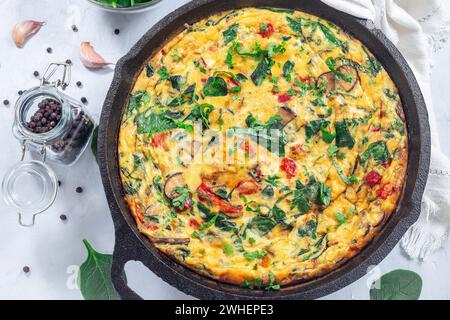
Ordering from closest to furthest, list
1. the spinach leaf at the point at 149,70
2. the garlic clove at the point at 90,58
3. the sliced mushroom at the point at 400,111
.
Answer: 1. the sliced mushroom at the point at 400,111
2. the spinach leaf at the point at 149,70
3. the garlic clove at the point at 90,58

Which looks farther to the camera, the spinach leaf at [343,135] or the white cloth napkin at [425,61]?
the white cloth napkin at [425,61]

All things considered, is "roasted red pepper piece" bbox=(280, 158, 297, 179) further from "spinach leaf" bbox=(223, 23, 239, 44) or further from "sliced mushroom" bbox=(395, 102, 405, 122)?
"spinach leaf" bbox=(223, 23, 239, 44)

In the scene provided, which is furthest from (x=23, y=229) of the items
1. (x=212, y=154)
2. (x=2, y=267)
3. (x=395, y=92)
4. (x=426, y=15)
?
(x=426, y=15)

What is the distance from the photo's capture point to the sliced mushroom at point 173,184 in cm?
367

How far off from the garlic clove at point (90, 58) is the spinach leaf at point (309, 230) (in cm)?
182

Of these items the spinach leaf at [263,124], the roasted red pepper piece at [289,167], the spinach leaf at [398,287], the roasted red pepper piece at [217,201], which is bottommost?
the spinach leaf at [398,287]

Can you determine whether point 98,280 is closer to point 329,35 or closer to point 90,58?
point 90,58

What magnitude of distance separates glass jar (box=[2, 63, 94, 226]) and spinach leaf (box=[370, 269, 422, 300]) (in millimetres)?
2267

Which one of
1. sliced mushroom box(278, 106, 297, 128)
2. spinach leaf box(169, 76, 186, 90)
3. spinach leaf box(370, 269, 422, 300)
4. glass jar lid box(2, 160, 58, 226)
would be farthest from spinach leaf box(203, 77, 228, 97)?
spinach leaf box(370, 269, 422, 300)

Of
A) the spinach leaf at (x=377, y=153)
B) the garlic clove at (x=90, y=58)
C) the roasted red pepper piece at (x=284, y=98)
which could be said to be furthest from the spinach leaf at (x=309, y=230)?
the garlic clove at (x=90, y=58)

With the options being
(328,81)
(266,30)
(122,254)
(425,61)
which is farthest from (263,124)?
(425,61)

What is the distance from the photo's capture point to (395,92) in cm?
373

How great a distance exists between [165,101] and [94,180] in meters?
0.98

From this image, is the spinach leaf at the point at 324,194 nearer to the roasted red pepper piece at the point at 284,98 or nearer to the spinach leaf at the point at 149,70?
the roasted red pepper piece at the point at 284,98
